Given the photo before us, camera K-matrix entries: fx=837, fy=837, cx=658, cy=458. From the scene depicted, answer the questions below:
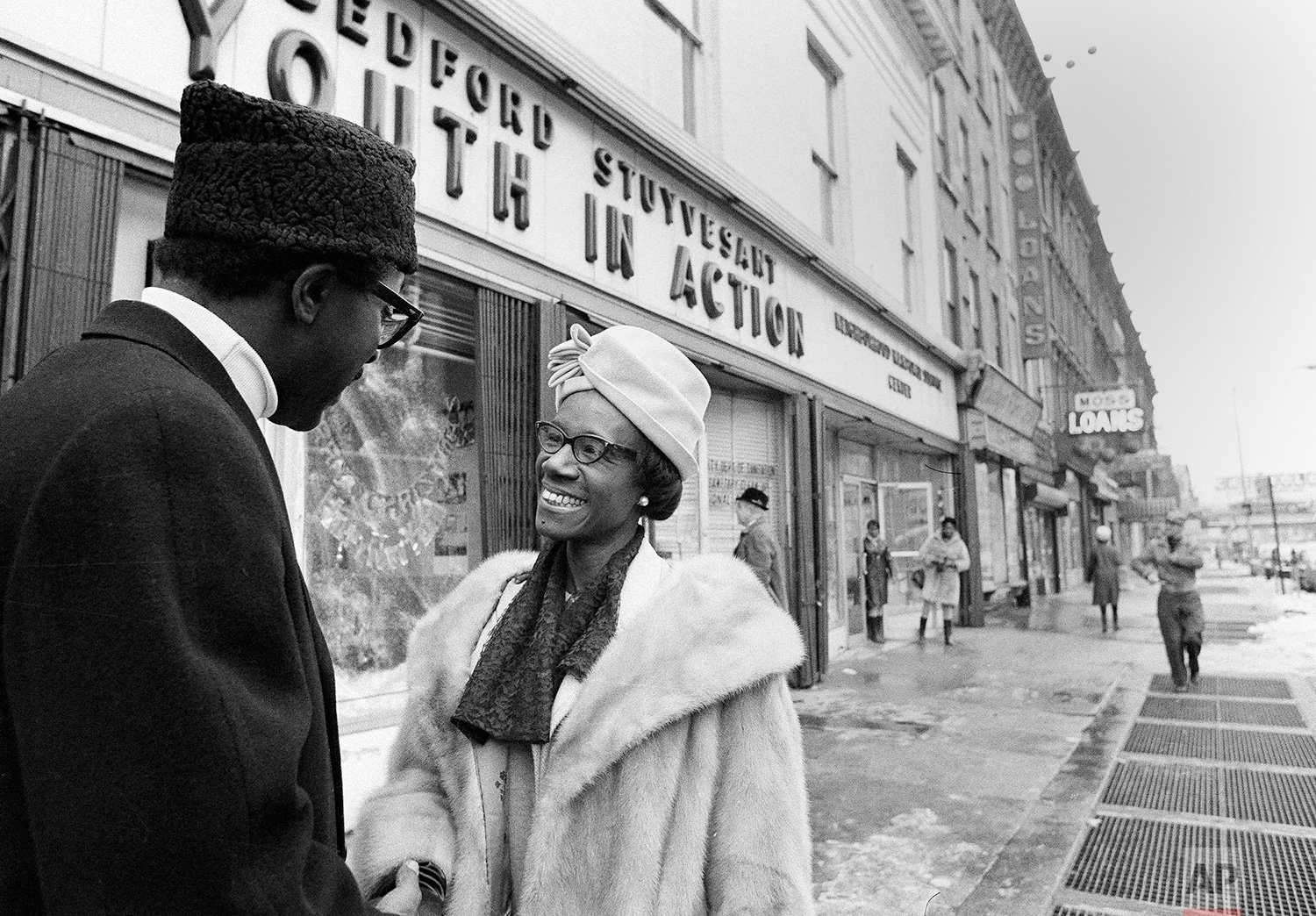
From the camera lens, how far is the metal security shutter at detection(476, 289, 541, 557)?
495 centimetres

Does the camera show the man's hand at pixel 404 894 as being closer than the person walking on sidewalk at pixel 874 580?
Yes

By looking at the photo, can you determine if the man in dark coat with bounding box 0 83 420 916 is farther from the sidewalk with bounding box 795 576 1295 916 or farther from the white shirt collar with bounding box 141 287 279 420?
the sidewalk with bounding box 795 576 1295 916

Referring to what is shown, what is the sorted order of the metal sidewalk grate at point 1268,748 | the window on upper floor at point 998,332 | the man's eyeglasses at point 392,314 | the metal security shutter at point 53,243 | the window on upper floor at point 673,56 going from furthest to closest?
the window on upper floor at point 998,332, the window on upper floor at point 673,56, the metal sidewalk grate at point 1268,748, the metal security shutter at point 53,243, the man's eyeglasses at point 392,314

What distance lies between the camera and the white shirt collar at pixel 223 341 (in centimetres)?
100

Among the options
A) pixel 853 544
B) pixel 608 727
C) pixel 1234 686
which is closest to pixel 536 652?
pixel 608 727

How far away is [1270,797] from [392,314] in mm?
6131

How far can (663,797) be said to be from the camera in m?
1.50

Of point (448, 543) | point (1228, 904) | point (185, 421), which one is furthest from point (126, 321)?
point (1228, 904)

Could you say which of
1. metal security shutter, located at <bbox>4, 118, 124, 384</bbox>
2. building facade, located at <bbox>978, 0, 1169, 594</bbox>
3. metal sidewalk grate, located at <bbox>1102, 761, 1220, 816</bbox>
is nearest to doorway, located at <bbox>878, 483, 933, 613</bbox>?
building facade, located at <bbox>978, 0, 1169, 594</bbox>

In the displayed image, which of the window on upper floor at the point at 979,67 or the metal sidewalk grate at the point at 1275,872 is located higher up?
the window on upper floor at the point at 979,67

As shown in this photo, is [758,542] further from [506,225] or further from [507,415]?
[506,225]

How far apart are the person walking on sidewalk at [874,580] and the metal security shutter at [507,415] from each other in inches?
323

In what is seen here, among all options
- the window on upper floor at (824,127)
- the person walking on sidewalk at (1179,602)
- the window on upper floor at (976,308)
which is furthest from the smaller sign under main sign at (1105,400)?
the window on upper floor at (824,127)

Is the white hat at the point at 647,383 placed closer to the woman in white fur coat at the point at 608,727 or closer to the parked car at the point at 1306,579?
the woman in white fur coat at the point at 608,727
